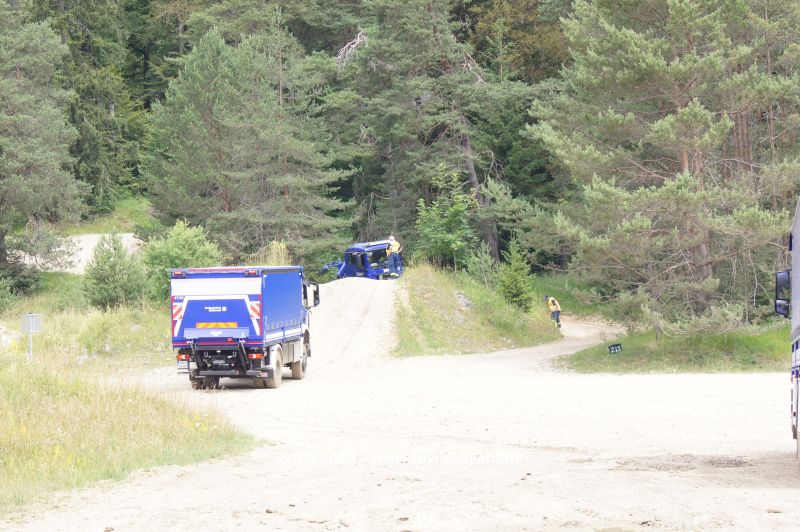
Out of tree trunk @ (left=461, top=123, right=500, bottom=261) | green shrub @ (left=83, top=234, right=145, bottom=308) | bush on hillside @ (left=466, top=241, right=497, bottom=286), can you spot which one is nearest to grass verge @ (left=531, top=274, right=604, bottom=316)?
tree trunk @ (left=461, top=123, right=500, bottom=261)

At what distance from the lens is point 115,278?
37656 millimetres

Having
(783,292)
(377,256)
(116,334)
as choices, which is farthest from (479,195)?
(783,292)

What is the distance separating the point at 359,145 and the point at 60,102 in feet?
63.4

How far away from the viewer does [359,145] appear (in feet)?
185

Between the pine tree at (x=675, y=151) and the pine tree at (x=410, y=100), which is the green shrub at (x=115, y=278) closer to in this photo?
the pine tree at (x=675, y=151)

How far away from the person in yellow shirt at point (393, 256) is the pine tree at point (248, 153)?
19.8 feet

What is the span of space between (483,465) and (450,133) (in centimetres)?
4373

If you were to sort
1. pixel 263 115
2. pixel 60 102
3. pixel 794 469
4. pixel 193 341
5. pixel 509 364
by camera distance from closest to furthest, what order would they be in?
pixel 794 469 → pixel 193 341 → pixel 509 364 → pixel 263 115 → pixel 60 102

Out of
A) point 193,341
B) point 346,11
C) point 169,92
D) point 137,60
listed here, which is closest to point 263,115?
point 169,92

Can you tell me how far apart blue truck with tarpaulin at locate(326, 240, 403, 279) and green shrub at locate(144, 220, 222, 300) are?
8783mm

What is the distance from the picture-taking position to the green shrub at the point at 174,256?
1511 inches

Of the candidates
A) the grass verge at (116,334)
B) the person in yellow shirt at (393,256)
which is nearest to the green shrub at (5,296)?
the grass verge at (116,334)

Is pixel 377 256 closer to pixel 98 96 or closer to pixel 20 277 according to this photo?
pixel 20 277

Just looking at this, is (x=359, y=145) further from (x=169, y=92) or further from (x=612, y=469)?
(x=612, y=469)
